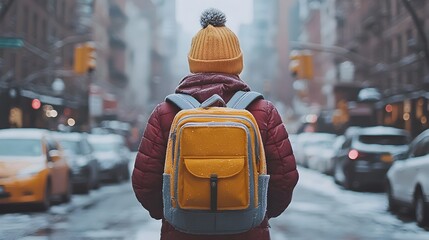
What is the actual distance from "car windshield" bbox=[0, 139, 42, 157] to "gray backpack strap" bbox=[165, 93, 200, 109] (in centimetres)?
1350

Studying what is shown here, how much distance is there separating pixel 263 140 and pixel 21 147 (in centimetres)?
1406

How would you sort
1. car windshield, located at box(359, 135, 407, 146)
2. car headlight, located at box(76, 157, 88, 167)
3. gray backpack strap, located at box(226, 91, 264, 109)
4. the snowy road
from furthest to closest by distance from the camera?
car windshield, located at box(359, 135, 407, 146) → car headlight, located at box(76, 157, 88, 167) → the snowy road → gray backpack strap, located at box(226, 91, 264, 109)

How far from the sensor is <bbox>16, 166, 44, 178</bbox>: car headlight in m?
15.9

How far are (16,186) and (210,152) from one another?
511 inches

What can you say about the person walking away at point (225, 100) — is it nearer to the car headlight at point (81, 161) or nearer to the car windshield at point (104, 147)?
the car headlight at point (81, 161)

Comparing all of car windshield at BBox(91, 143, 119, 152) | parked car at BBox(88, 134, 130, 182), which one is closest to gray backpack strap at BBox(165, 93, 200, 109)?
parked car at BBox(88, 134, 130, 182)

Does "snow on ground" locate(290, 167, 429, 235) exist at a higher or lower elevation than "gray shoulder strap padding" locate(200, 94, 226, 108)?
lower

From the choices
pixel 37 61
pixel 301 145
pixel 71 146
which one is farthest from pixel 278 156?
pixel 37 61

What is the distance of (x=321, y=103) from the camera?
86.5 metres

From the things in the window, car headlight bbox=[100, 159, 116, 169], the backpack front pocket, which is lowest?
car headlight bbox=[100, 159, 116, 169]

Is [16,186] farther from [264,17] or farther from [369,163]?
[264,17]

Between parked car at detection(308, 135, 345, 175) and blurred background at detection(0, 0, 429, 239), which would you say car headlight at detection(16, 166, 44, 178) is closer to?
blurred background at detection(0, 0, 429, 239)

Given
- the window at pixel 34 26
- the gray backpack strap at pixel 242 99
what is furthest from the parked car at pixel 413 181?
the window at pixel 34 26

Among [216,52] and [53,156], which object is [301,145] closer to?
[53,156]
